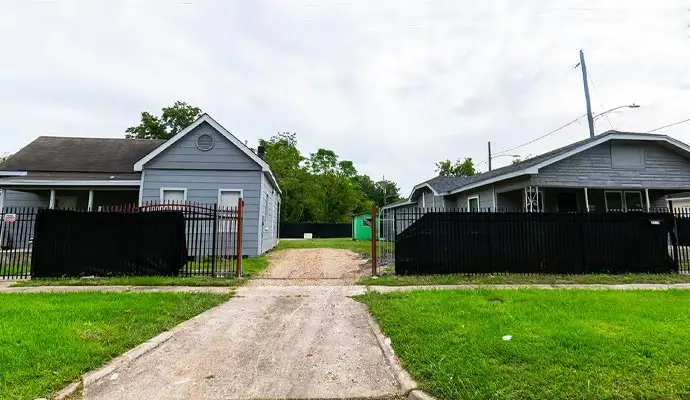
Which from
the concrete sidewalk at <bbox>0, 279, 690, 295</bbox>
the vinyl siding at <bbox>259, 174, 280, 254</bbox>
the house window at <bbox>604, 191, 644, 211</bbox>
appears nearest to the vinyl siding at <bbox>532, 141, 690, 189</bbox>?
the house window at <bbox>604, 191, 644, 211</bbox>

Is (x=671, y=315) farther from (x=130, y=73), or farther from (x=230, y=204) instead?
(x=130, y=73)

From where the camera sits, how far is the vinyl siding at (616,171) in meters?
13.1

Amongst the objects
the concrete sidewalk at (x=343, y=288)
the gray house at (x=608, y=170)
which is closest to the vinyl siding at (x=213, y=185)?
the concrete sidewalk at (x=343, y=288)

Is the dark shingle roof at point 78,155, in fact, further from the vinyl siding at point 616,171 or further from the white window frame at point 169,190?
the vinyl siding at point 616,171

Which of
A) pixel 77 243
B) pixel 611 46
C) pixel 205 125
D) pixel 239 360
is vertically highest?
pixel 611 46

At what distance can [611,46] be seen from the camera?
13.3 m

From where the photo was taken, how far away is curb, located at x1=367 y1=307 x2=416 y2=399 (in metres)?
3.23

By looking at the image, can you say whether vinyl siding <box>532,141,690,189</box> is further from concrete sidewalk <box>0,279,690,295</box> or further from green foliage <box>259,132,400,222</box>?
green foliage <box>259,132,400,222</box>

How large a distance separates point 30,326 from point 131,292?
2.74 m

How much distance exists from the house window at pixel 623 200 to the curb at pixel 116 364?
55.1 ft

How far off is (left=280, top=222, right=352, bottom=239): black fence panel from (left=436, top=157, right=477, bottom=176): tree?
54.1 ft

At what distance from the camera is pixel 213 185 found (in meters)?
13.5

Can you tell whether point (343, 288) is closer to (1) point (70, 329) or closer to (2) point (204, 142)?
(1) point (70, 329)

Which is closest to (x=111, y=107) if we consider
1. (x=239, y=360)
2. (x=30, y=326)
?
(x=30, y=326)
